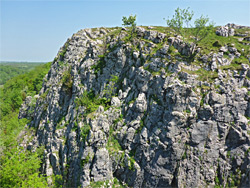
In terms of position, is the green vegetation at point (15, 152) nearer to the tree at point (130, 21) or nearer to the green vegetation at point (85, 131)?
the green vegetation at point (85, 131)

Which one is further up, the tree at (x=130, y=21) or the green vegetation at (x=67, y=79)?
the tree at (x=130, y=21)

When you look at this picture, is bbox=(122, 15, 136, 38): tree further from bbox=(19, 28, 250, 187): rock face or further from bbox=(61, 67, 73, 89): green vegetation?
bbox=(61, 67, 73, 89): green vegetation

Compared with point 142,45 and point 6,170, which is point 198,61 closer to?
point 142,45

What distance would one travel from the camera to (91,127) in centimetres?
3048

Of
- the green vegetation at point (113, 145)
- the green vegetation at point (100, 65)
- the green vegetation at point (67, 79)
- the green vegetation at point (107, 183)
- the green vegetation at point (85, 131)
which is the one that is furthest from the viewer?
the green vegetation at point (67, 79)

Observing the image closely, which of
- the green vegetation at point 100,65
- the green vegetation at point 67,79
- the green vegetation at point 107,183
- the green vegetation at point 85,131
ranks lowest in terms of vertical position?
the green vegetation at point 107,183

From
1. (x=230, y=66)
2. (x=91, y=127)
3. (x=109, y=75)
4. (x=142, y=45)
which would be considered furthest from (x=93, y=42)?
(x=230, y=66)

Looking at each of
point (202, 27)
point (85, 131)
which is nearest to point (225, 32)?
point (202, 27)

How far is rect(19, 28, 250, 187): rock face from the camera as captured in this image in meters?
26.3

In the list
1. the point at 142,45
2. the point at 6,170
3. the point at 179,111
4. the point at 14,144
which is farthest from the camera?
the point at 14,144

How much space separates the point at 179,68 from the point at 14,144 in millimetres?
46004

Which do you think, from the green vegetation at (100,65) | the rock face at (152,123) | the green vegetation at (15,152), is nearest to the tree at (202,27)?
the rock face at (152,123)

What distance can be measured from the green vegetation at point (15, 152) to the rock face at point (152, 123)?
6158 mm

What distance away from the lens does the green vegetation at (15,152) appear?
23875mm
